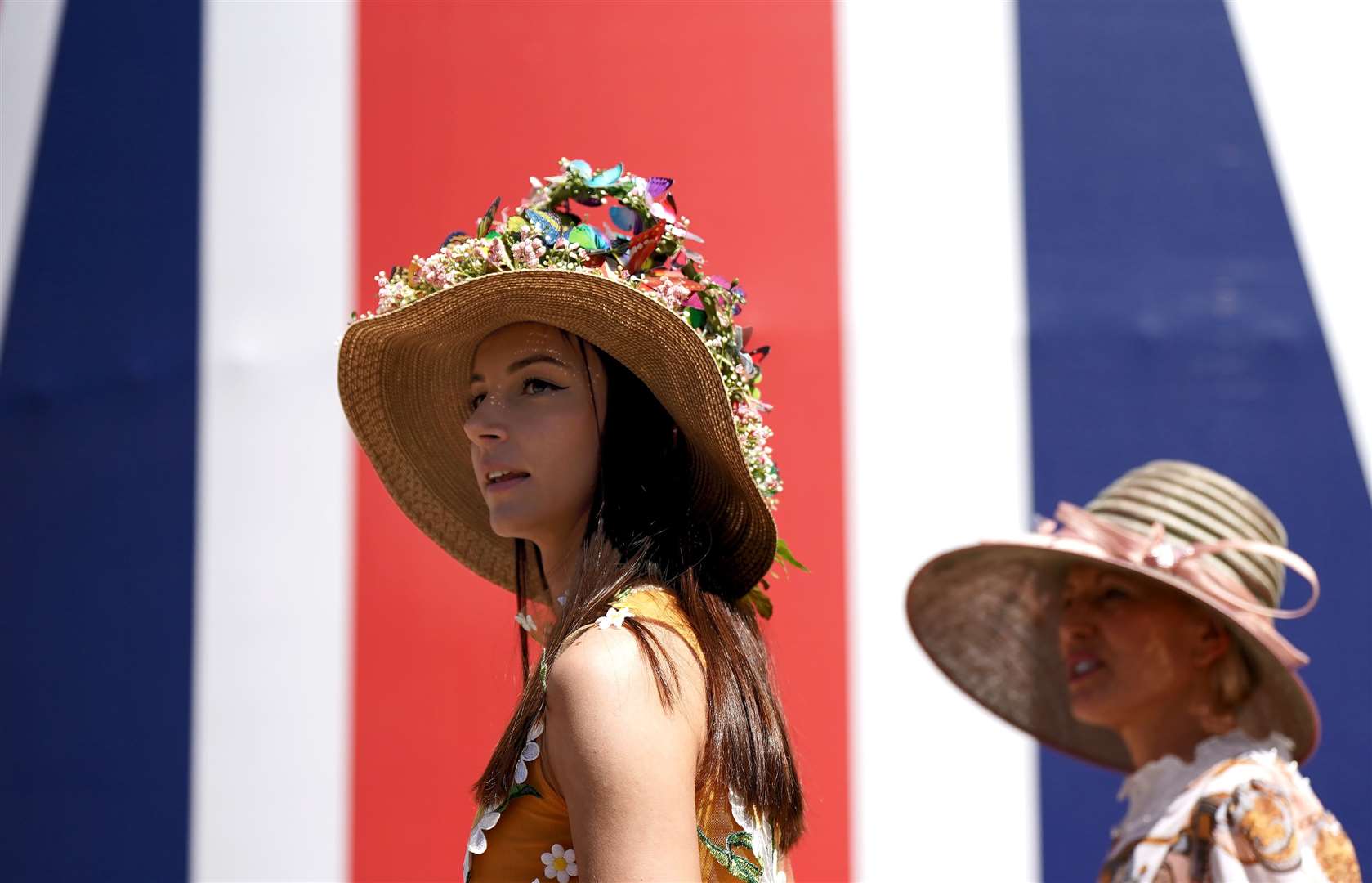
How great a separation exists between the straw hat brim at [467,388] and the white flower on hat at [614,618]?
0.31 meters

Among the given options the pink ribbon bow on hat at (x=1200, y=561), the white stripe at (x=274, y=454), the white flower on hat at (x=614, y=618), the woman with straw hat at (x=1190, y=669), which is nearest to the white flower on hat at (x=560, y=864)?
the white flower on hat at (x=614, y=618)

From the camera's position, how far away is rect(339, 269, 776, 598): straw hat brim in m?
1.95

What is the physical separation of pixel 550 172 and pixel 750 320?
0.50 metres

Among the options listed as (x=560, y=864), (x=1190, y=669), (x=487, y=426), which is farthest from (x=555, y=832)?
(x=1190, y=669)

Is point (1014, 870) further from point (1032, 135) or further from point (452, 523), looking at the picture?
point (1032, 135)

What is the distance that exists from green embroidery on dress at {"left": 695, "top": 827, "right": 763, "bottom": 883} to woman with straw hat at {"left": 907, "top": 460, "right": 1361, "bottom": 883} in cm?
42

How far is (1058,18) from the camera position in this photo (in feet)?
8.98

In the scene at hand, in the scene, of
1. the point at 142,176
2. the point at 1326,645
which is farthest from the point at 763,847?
the point at 142,176

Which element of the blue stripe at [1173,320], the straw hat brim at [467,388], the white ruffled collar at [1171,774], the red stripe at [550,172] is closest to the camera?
the white ruffled collar at [1171,774]

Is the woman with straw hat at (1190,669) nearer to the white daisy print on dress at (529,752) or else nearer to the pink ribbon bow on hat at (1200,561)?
the pink ribbon bow on hat at (1200,561)

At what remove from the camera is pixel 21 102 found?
3.01 meters

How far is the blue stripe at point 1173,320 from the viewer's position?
2.57m

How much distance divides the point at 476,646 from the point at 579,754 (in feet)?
3.87

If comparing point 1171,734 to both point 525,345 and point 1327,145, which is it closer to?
point 525,345
